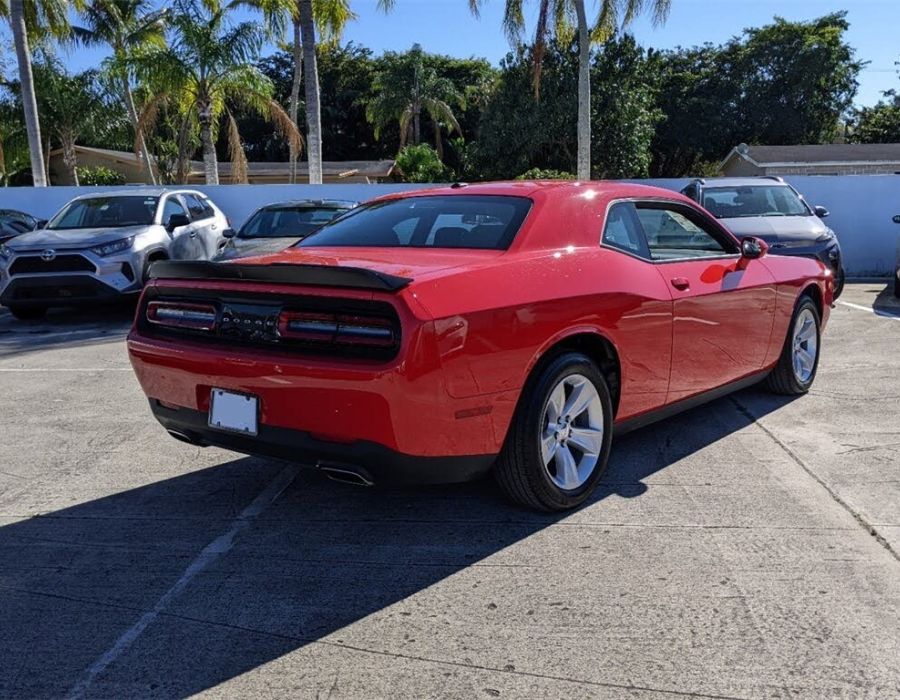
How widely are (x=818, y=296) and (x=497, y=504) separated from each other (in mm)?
3584

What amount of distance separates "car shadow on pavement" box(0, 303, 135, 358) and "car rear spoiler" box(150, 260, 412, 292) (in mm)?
5788

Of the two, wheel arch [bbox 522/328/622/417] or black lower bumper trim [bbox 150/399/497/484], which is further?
wheel arch [bbox 522/328/622/417]

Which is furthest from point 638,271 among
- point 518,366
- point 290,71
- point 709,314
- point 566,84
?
point 290,71

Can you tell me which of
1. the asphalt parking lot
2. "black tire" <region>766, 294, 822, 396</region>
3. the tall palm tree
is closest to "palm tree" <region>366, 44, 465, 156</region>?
the tall palm tree

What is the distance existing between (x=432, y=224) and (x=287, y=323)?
1.30 m

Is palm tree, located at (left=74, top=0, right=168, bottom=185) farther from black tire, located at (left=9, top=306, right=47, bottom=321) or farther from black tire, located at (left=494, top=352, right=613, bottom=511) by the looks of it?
black tire, located at (left=494, top=352, right=613, bottom=511)

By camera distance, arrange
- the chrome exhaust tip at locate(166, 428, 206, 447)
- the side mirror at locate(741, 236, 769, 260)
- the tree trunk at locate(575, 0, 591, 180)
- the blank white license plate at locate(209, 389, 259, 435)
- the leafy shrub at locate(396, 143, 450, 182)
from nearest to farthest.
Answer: the blank white license plate at locate(209, 389, 259, 435) < the chrome exhaust tip at locate(166, 428, 206, 447) < the side mirror at locate(741, 236, 769, 260) < the tree trunk at locate(575, 0, 591, 180) < the leafy shrub at locate(396, 143, 450, 182)

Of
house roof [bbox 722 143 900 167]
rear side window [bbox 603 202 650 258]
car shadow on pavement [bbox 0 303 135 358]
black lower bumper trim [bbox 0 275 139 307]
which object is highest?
house roof [bbox 722 143 900 167]

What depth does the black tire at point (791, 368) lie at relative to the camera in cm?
603

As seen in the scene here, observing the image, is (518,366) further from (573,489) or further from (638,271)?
(638,271)

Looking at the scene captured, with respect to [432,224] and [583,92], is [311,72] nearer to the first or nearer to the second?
[583,92]

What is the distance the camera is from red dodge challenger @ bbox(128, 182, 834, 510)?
11.0 ft

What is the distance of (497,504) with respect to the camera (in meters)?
4.21

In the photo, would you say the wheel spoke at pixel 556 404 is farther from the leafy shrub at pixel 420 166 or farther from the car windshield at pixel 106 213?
the leafy shrub at pixel 420 166
